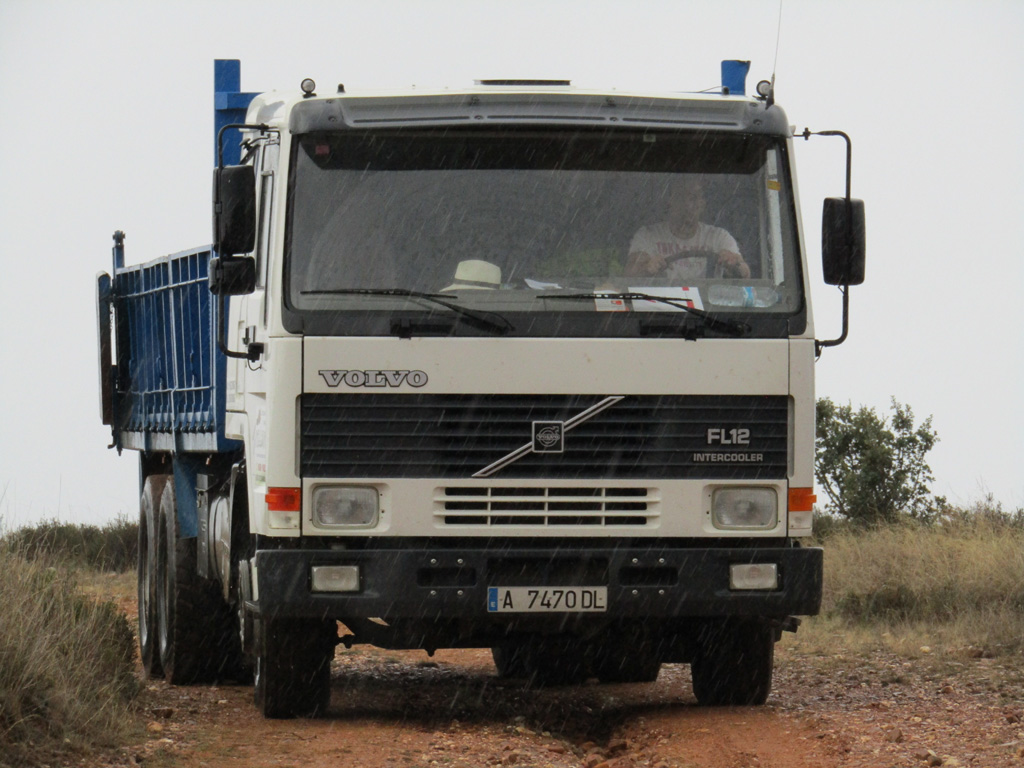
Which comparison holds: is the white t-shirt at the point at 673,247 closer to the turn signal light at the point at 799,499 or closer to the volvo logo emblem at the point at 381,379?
the turn signal light at the point at 799,499

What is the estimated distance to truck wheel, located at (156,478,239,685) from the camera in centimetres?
1104

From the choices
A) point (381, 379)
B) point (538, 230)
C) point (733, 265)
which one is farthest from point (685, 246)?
point (381, 379)

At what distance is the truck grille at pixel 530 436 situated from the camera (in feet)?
25.5

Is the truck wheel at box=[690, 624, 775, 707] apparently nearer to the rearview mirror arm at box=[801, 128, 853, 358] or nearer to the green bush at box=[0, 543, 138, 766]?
the rearview mirror arm at box=[801, 128, 853, 358]

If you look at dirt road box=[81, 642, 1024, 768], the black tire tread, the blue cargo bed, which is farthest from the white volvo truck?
the black tire tread

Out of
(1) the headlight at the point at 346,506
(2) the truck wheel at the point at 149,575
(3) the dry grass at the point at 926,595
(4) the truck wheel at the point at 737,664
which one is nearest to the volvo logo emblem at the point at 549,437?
(1) the headlight at the point at 346,506

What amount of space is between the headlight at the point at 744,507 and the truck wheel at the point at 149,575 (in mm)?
5297

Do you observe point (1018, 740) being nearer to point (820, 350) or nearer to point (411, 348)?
point (820, 350)

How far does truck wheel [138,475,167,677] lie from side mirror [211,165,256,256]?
4.46 metres

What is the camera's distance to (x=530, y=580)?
7992mm

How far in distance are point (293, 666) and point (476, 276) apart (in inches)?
89.8

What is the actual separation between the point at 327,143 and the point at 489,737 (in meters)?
3.01

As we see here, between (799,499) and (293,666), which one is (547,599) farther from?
(293,666)

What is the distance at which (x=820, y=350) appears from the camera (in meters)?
8.20
